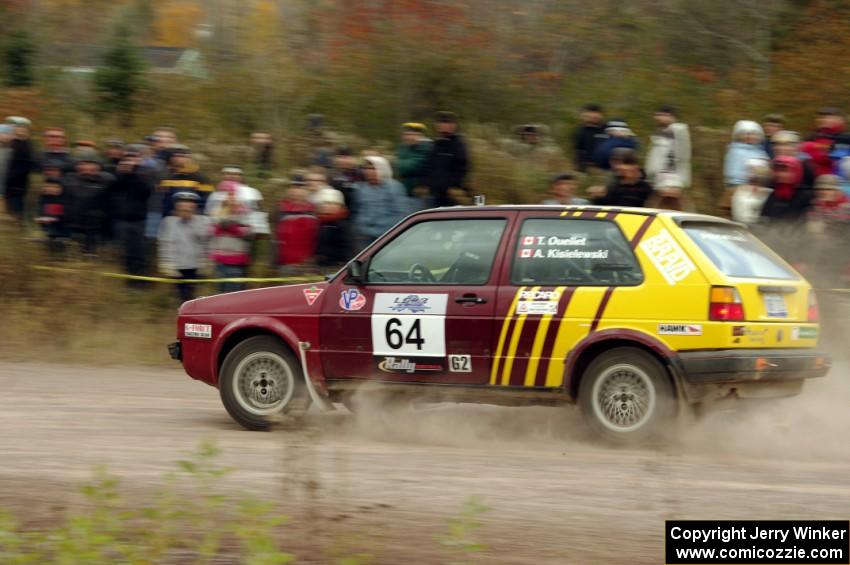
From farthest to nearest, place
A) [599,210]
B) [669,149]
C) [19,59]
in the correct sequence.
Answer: [19,59], [669,149], [599,210]

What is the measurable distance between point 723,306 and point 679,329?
33 cm

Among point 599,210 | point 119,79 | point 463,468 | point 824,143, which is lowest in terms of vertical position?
point 463,468

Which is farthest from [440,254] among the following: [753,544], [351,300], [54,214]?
[54,214]

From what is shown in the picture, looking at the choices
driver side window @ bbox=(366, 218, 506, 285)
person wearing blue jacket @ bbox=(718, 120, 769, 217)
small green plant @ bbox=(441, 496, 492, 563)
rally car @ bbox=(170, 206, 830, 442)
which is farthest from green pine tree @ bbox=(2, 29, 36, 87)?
small green plant @ bbox=(441, 496, 492, 563)

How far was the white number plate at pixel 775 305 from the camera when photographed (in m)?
8.79

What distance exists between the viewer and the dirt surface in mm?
6293

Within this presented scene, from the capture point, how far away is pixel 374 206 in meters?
14.0

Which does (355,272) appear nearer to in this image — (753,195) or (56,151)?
(753,195)

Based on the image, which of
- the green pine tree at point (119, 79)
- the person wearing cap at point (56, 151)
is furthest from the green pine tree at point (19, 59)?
the person wearing cap at point (56, 151)

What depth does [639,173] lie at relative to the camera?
512 inches

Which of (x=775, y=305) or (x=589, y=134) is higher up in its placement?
(x=589, y=134)

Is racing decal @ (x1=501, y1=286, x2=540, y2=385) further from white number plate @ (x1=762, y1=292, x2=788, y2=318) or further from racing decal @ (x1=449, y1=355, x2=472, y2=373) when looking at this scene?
white number plate @ (x1=762, y1=292, x2=788, y2=318)

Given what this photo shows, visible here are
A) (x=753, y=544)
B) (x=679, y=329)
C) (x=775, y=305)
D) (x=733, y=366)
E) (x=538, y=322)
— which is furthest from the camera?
(x=538, y=322)

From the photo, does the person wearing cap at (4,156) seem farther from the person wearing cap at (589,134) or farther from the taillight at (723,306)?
the taillight at (723,306)
